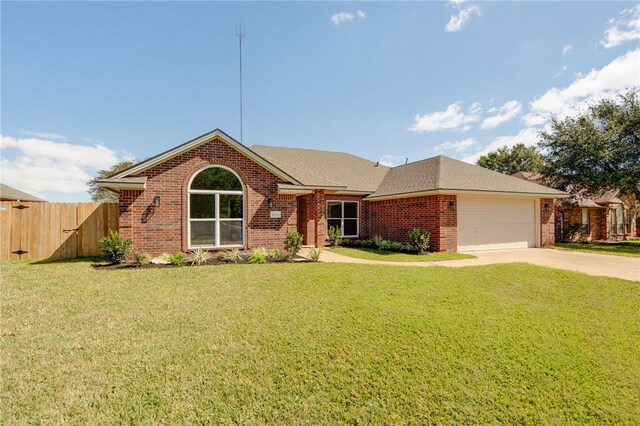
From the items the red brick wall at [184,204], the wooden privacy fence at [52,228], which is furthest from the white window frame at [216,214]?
the wooden privacy fence at [52,228]

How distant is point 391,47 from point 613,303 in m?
12.7

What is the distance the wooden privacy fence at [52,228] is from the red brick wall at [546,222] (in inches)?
824

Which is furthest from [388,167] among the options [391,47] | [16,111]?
[16,111]

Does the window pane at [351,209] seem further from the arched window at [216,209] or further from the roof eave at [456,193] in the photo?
the arched window at [216,209]

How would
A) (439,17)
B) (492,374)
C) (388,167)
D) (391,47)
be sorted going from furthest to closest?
(388,167) < (391,47) < (439,17) < (492,374)

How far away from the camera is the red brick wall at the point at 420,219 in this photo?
42.1 feet

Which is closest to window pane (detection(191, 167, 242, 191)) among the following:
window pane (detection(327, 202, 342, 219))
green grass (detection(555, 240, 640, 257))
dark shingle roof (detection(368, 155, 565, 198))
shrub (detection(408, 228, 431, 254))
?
window pane (detection(327, 202, 342, 219))

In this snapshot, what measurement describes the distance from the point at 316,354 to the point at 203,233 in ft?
26.9

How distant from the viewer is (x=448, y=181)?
13336 millimetres

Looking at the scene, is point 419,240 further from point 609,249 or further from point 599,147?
point 599,147

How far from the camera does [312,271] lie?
8070 millimetres

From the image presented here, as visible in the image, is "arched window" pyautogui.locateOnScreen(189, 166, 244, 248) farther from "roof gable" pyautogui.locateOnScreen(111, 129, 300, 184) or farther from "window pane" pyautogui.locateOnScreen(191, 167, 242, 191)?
"roof gable" pyautogui.locateOnScreen(111, 129, 300, 184)

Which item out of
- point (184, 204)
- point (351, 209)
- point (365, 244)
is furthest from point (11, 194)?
point (365, 244)

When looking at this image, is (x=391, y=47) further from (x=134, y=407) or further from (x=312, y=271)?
(x=134, y=407)
